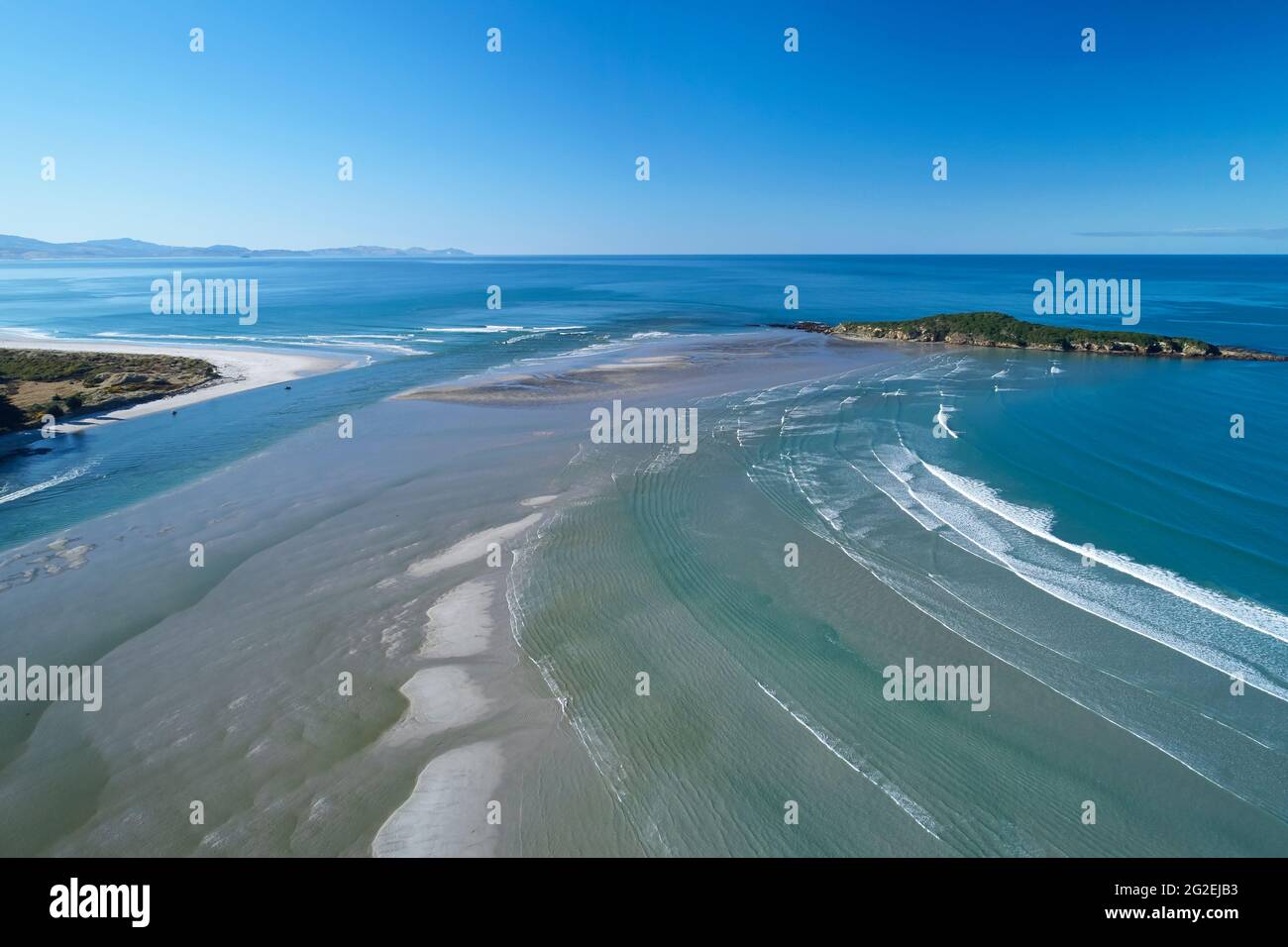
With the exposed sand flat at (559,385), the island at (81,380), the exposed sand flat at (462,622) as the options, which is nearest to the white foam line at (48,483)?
the island at (81,380)

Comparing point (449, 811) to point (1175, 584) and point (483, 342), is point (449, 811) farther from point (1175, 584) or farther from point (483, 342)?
point (483, 342)

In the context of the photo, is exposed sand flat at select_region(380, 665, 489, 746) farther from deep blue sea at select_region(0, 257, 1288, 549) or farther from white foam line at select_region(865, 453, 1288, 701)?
deep blue sea at select_region(0, 257, 1288, 549)

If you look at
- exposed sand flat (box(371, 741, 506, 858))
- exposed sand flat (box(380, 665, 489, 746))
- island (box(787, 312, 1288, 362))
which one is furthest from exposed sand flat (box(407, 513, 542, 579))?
island (box(787, 312, 1288, 362))

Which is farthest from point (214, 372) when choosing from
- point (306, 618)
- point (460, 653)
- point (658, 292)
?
point (658, 292)

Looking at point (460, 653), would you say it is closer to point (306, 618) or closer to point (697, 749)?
point (306, 618)

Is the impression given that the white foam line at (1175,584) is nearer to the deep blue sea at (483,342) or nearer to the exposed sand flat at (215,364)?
the deep blue sea at (483,342)
